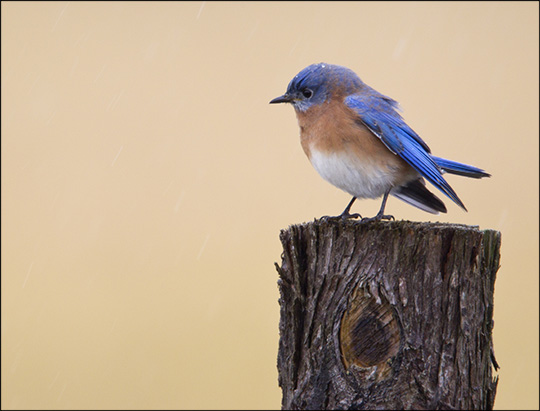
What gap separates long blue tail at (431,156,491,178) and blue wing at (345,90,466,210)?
9 cm

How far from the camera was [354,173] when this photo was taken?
14.0 feet

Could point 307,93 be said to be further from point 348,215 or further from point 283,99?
point 348,215

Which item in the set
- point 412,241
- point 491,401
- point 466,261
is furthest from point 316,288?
point 491,401

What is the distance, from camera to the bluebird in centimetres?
424

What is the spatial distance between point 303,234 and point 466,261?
1.02m

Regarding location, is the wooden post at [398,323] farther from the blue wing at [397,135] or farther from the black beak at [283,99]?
the black beak at [283,99]

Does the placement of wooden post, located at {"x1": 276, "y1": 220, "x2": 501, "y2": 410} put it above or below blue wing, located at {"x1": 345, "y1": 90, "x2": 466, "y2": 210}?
below

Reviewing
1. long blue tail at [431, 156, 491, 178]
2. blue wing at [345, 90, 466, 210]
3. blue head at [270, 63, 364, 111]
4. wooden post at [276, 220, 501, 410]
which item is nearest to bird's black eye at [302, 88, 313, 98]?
blue head at [270, 63, 364, 111]

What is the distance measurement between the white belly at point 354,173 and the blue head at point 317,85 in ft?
1.61

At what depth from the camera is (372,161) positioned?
426 centimetres

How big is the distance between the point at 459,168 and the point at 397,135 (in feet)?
2.19

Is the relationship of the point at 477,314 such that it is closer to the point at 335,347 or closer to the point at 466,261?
the point at 466,261

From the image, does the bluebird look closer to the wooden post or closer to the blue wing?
the blue wing

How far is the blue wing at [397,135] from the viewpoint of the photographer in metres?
4.10
